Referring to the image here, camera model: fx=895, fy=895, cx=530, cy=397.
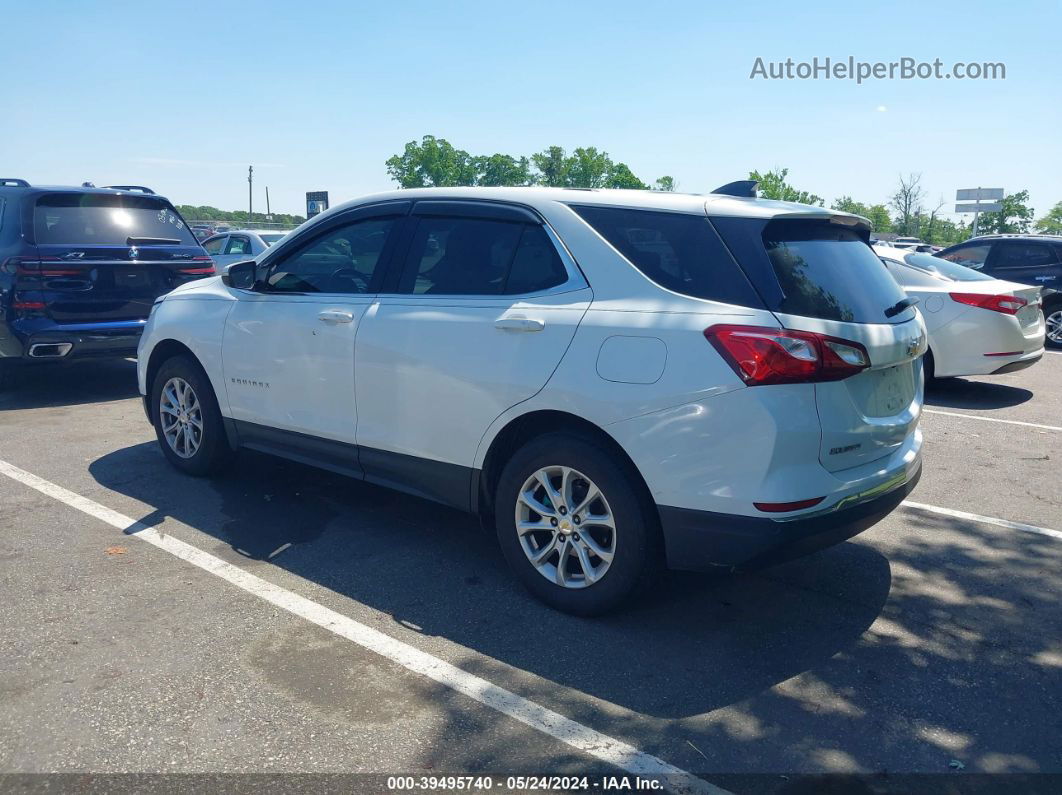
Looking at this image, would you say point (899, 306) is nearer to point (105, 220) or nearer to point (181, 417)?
point (181, 417)

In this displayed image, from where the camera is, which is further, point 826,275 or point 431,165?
point 431,165

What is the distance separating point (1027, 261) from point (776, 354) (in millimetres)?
11937

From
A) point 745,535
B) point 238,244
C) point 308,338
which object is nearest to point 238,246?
point 238,244

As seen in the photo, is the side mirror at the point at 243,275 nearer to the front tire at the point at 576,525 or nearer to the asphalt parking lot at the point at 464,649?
the asphalt parking lot at the point at 464,649

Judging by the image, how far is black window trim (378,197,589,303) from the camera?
3922 millimetres

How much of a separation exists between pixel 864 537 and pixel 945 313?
4807 mm

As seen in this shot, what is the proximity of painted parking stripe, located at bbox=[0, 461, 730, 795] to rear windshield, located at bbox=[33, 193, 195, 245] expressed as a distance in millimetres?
4015

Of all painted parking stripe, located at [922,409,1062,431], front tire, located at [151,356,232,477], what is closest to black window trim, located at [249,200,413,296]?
front tire, located at [151,356,232,477]

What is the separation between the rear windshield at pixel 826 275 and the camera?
3.52 metres

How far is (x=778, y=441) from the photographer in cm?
329

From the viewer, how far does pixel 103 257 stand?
8.19 m

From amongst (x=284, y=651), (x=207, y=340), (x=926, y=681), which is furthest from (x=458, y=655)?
(x=207, y=340)

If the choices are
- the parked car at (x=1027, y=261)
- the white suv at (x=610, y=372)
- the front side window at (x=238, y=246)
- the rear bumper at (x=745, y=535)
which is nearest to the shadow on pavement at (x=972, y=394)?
the parked car at (x=1027, y=261)

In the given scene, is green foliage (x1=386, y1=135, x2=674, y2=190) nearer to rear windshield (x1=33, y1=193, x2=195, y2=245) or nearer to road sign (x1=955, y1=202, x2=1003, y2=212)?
Result: road sign (x1=955, y1=202, x2=1003, y2=212)
